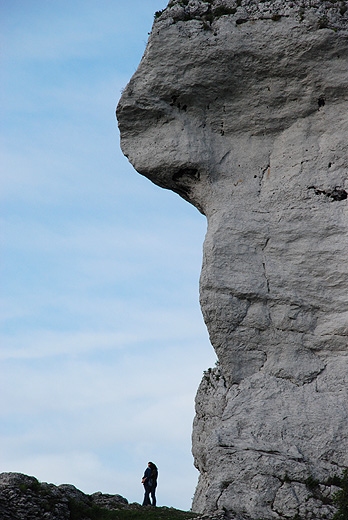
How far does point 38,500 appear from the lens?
19297 mm

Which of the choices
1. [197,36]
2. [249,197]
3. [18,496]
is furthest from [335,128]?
[18,496]

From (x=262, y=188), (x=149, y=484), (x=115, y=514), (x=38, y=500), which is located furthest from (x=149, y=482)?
(x=262, y=188)

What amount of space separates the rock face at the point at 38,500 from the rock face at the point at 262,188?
2.74m

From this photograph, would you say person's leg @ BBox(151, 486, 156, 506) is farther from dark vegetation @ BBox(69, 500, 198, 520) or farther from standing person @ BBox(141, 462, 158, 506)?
dark vegetation @ BBox(69, 500, 198, 520)

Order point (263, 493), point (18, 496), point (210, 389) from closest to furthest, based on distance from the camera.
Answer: point (263, 493) < point (18, 496) < point (210, 389)

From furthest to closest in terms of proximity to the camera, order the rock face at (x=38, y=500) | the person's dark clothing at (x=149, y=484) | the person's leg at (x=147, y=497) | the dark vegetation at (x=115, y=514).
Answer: the person's dark clothing at (x=149, y=484) < the person's leg at (x=147, y=497) < the dark vegetation at (x=115, y=514) < the rock face at (x=38, y=500)

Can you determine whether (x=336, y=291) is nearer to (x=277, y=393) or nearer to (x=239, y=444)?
(x=277, y=393)

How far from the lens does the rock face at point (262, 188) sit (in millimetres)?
18859

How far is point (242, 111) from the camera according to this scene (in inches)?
837

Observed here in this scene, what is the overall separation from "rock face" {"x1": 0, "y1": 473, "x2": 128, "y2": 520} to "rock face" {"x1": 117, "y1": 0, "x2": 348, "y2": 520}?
8.98ft

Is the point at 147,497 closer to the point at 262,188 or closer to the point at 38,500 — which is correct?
the point at 38,500

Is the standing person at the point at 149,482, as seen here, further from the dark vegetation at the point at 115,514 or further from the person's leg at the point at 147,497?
the dark vegetation at the point at 115,514

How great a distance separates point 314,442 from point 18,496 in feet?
19.9

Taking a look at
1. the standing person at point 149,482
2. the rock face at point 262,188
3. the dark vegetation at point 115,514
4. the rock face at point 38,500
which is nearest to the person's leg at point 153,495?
the standing person at point 149,482
